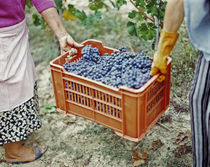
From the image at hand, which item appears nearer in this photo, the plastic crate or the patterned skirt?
the plastic crate

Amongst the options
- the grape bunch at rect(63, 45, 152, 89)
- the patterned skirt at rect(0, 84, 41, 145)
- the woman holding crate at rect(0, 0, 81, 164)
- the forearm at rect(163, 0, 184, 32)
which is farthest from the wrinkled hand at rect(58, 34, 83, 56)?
the forearm at rect(163, 0, 184, 32)

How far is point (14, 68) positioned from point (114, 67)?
2.38 ft

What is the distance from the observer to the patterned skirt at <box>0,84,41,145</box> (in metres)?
2.52

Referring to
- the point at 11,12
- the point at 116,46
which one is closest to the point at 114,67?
the point at 11,12

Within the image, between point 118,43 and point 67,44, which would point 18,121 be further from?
point 118,43

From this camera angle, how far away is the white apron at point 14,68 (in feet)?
7.38

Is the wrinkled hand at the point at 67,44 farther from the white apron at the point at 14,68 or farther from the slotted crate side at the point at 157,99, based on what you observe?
the slotted crate side at the point at 157,99

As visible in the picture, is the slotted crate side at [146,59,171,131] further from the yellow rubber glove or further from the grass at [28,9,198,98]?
the grass at [28,9,198,98]

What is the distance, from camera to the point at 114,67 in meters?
2.09

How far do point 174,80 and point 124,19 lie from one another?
5.21 feet

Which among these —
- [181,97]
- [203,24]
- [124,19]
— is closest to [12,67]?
[203,24]

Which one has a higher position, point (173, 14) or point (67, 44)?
point (173, 14)

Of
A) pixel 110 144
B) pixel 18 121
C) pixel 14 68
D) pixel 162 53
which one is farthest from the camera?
pixel 110 144

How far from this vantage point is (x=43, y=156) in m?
2.83
